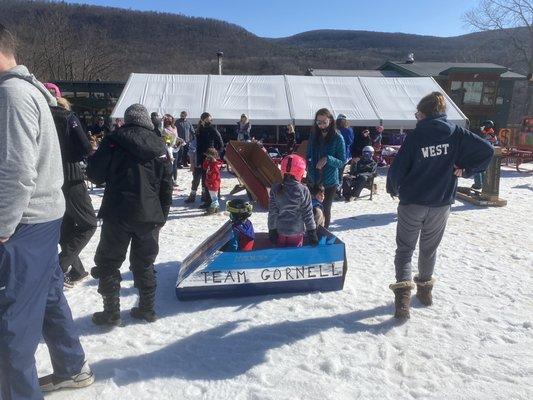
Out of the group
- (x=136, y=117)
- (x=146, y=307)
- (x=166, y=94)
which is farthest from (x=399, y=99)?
(x=146, y=307)

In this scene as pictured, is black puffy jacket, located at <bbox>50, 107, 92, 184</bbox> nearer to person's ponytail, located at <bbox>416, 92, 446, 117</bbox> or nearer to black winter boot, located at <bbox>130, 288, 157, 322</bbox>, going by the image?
black winter boot, located at <bbox>130, 288, 157, 322</bbox>

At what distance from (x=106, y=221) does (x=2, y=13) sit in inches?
2974

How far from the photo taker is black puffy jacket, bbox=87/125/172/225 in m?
3.11

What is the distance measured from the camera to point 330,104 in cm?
1506

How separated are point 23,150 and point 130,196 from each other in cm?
129

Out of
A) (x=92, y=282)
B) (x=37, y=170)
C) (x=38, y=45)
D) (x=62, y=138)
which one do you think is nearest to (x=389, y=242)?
(x=92, y=282)

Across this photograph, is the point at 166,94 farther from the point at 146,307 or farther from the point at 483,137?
the point at 146,307

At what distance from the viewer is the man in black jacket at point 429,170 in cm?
334

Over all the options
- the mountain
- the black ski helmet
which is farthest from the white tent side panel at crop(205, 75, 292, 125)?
the mountain

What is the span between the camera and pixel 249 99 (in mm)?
15227

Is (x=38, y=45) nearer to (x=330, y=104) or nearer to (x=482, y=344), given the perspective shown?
(x=330, y=104)

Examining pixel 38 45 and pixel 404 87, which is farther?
pixel 38 45

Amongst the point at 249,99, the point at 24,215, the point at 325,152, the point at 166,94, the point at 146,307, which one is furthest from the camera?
the point at 249,99

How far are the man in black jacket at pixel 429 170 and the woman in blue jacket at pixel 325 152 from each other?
1613 millimetres
